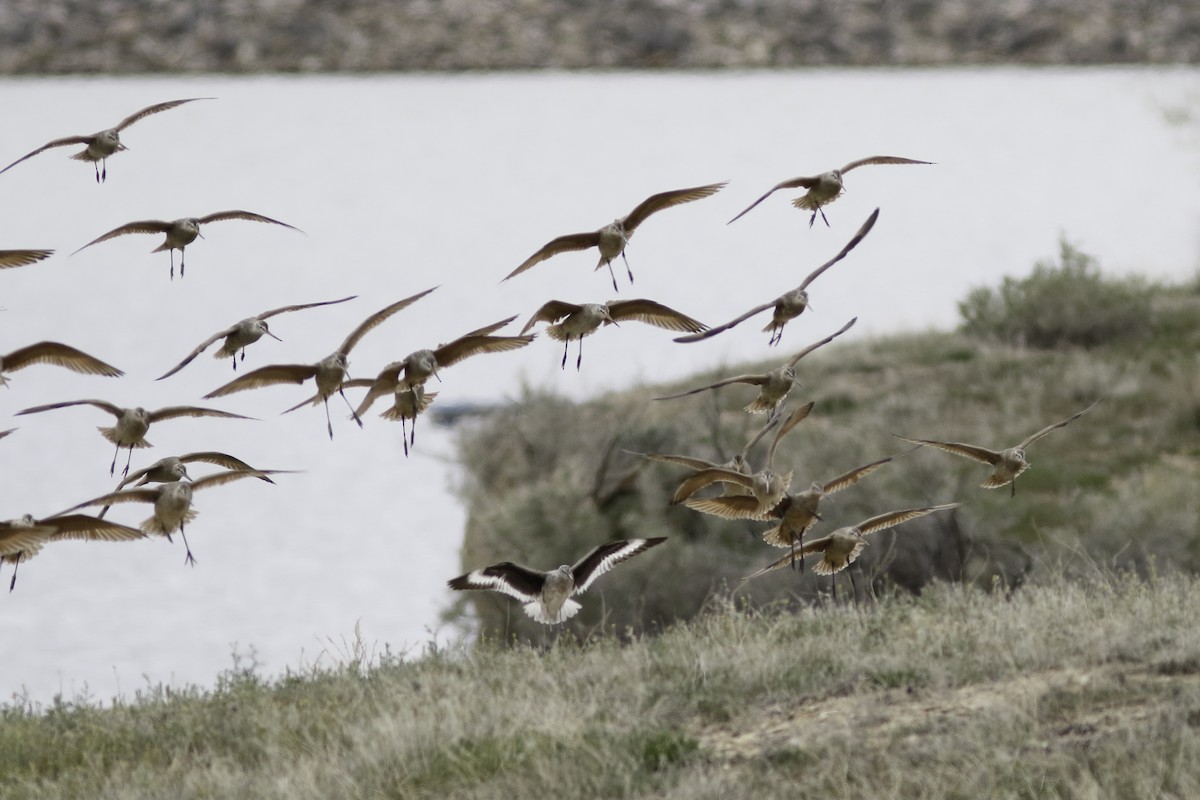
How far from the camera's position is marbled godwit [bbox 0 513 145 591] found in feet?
15.3

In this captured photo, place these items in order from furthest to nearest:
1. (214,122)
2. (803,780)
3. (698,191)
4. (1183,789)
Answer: (214,122) → (803,780) → (1183,789) → (698,191)

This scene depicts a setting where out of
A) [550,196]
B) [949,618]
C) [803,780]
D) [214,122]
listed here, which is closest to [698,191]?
[803,780]

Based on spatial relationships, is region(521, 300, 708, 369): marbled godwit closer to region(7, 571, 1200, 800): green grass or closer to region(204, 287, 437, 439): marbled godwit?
region(204, 287, 437, 439): marbled godwit

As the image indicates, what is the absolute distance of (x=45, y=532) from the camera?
474 centimetres

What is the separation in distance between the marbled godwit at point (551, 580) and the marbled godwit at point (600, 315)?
142 centimetres

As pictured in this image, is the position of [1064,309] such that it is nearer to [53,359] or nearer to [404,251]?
[53,359]

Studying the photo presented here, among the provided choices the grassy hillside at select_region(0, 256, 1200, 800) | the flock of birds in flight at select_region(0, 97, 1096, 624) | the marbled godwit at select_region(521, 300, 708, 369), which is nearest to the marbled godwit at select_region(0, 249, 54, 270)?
the flock of birds in flight at select_region(0, 97, 1096, 624)

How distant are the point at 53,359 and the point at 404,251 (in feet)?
178

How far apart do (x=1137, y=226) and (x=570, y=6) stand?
3702 cm

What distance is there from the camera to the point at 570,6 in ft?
268

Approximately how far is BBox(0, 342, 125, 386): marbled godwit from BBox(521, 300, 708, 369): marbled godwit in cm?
144

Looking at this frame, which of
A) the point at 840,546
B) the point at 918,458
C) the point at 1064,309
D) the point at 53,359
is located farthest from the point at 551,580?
the point at 1064,309

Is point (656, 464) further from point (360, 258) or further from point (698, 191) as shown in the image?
point (360, 258)

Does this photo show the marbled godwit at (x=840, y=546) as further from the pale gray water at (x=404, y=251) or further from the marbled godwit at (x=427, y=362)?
the pale gray water at (x=404, y=251)
